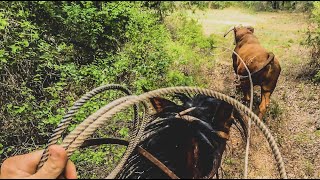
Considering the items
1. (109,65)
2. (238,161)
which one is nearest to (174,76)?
(109,65)

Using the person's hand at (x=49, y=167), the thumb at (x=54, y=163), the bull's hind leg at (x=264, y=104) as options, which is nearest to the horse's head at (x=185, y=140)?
the person's hand at (x=49, y=167)

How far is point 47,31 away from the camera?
26.8 feet

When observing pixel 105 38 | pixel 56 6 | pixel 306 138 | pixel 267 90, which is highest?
pixel 56 6

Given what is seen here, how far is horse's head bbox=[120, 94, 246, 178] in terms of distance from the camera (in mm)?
3248

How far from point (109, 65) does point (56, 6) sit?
2471 millimetres

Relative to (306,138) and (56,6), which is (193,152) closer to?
(306,138)

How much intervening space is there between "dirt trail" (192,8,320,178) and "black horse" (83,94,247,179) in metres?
0.81

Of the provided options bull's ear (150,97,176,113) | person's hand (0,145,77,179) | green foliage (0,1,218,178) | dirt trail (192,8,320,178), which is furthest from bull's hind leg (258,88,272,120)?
person's hand (0,145,77,179)

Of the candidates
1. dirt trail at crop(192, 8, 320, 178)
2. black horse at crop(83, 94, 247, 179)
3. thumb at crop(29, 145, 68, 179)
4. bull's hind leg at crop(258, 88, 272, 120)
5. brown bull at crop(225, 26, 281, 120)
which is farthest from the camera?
bull's hind leg at crop(258, 88, 272, 120)

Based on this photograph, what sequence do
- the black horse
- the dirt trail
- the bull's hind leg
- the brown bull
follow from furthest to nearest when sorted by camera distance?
1. the bull's hind leg
2. the brown bull
3. the dirt trail
4. the black horse

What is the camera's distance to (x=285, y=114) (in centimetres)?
729

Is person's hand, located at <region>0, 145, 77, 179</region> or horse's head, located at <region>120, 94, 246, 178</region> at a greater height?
person's hand, located at <region>0, 145, 77, 179</region>

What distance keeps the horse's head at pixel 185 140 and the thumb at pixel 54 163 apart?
1.10m

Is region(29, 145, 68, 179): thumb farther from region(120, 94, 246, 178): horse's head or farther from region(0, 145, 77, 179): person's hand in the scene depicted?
region(120, 94, 246, 178): horse's head
